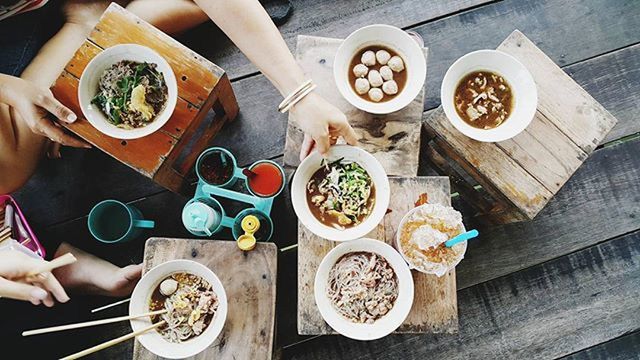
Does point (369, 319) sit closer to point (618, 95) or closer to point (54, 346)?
point (54, 346)

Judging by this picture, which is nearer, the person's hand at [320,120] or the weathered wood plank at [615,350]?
the person's hand at [320,120]

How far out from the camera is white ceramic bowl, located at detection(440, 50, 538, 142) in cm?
194

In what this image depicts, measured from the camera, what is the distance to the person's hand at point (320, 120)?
1675 mm

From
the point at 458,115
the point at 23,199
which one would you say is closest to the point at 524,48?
the point at 458,115

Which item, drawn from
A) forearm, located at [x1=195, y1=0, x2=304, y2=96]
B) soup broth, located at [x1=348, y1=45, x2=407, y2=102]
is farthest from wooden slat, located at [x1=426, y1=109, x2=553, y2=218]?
forearm, located at [x1=195, y1=0, x2=304, y2=96]

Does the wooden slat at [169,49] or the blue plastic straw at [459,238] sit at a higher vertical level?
the wooden slat at [169,49]

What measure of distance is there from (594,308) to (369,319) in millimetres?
1416

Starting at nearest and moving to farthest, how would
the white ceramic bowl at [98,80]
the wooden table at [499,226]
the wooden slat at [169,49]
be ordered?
the white ceramic bowl at [98,80]
the wooden slat at [169,49]
the wooden table at [499,226]

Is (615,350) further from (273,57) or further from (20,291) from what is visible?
(20,291)

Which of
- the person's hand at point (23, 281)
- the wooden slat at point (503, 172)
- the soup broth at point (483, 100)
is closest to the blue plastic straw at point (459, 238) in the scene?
the wooden slat at point (503, 172)

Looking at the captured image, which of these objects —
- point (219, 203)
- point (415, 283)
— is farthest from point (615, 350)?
point (219, 203)

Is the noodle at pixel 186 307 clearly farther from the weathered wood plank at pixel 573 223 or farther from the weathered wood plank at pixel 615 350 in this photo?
the weathered wood plank at pixel 615 350

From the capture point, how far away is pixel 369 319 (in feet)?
5.67

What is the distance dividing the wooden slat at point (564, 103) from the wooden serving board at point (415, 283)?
59cm
